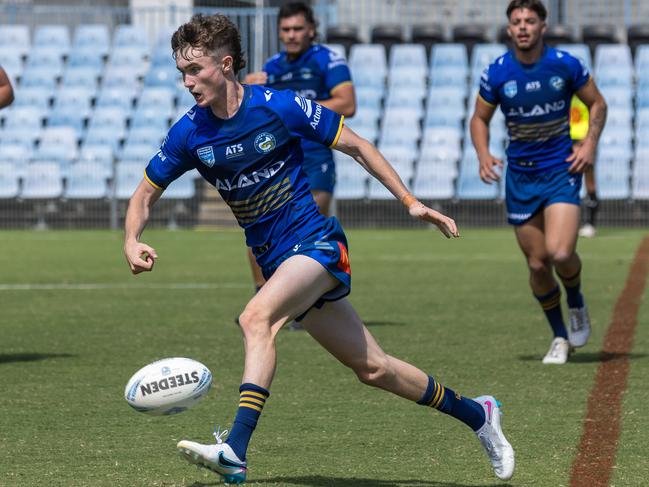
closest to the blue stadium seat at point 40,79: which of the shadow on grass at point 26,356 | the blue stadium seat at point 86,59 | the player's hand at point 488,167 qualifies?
the blue stadium seat at point 86,59

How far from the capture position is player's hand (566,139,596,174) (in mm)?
8656

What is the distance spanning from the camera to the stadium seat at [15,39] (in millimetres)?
26672

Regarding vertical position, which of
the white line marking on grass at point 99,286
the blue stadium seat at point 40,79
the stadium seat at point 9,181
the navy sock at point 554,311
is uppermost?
the navy sock at point 554,311

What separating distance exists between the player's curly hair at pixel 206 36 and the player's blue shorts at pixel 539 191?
3.88 m

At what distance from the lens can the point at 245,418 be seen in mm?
5055

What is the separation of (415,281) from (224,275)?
91.4 inches

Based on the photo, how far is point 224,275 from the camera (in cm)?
1520

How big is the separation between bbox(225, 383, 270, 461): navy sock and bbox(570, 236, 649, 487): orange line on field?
1329 millimetres

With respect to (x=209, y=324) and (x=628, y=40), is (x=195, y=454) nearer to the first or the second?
(x=209, y=324)

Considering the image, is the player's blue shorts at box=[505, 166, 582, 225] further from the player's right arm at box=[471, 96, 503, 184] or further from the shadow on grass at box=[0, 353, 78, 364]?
the shadow on grass at box=[0, 353, 78, 364]

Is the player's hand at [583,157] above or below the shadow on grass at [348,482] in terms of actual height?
above

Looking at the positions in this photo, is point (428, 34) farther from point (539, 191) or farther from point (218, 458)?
point (218, 458)

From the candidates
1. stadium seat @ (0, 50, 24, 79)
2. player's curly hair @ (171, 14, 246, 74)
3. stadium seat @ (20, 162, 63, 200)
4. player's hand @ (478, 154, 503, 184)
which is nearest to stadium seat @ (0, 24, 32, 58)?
stadium seat @ (0, 50, 24, 79)

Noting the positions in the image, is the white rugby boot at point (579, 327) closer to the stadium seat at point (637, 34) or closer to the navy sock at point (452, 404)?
the navy sock at point (452, 404)
